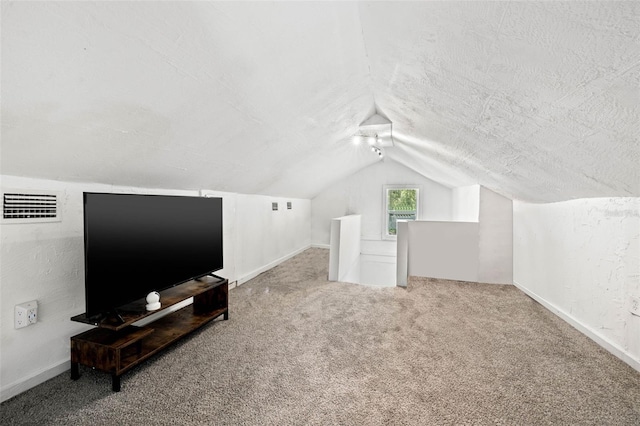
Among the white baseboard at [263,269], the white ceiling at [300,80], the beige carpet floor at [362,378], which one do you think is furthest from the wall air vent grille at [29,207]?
the white baseboard at [263,269]

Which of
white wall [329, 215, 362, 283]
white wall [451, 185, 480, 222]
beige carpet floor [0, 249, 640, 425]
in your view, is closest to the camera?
beige carpet floor [0, 249, 640, 425]

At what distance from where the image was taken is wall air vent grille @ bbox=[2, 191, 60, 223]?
180cm

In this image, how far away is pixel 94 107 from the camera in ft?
5.14

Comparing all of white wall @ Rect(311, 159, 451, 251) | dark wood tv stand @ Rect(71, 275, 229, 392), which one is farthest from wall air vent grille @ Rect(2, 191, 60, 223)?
white wall @ Rect(311, 159, 451, 251)

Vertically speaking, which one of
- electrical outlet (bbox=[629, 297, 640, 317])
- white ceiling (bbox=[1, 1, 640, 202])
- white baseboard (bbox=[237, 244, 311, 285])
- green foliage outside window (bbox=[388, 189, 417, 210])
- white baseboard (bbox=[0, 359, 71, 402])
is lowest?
white baseboard (bbox=[0, 359, 71, 402])

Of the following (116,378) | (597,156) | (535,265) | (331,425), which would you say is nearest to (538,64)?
(597,156)

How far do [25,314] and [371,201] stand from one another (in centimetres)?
656

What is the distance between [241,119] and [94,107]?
1035 mm

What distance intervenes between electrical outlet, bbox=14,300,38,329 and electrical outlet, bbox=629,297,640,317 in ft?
13.9

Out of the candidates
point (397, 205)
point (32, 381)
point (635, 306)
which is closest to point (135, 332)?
point (32, 381)

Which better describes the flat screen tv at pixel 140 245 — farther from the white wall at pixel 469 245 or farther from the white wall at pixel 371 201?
the white wall at pixel 371 201

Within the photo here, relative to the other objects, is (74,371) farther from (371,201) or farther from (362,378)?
(371,201)

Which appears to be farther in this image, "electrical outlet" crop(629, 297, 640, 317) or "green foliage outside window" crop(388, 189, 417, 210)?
"green foliage outside window" crop(388, 189, 417, 210)

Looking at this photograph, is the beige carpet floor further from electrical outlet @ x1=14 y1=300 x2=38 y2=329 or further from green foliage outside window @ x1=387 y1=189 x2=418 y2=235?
green foliage outside window @ x1=387 y1=189 x2=418 y2=235
